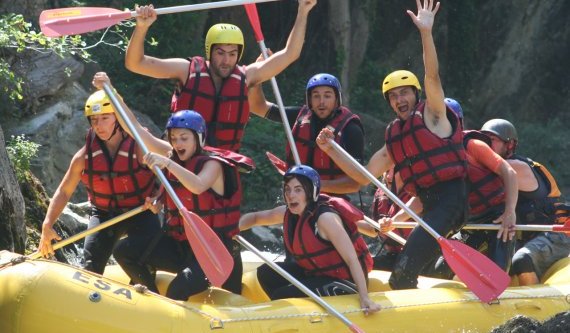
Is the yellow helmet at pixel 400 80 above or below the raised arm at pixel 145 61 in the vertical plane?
below

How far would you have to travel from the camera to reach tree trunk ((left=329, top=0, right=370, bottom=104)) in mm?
16344

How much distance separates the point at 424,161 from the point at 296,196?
3.26 feet

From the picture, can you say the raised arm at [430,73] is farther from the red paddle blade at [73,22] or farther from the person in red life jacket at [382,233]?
the red paddle blade at [73,22]

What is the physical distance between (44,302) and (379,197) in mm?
3151

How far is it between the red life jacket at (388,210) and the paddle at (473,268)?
35.0 inches

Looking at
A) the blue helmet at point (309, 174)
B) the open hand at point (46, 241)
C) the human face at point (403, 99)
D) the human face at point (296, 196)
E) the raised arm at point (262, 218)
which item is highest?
the human face at point (403, 99)

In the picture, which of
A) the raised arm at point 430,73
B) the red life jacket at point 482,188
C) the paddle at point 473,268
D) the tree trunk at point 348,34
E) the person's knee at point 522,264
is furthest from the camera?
the tree trunk at point 348,34

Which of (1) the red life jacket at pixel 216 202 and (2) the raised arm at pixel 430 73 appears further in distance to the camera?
(2) the raised arm at pixel 430 73

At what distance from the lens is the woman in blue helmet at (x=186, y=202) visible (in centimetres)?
672

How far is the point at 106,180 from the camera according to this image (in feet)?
24.1

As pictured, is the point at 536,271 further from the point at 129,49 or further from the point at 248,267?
the point at 129,49

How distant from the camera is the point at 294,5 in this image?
16469mm

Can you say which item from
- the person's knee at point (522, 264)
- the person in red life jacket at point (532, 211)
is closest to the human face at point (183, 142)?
the person in red life jacket at point (532, 211)

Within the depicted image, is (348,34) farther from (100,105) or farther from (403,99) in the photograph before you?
(100,105)
